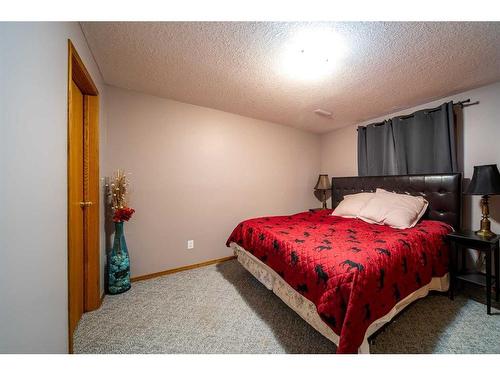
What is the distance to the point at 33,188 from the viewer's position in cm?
81

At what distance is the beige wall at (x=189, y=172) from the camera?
2174mm

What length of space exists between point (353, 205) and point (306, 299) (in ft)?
5.53

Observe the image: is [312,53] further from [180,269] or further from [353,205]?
[180,269]

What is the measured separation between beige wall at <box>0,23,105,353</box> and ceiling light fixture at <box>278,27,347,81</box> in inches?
58.1

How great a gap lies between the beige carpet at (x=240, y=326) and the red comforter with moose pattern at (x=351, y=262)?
0.29 m

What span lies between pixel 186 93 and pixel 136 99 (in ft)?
1.93

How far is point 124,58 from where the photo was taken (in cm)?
162

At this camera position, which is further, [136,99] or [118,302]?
[136,99]

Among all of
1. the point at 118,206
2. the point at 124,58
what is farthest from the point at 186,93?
the point at 118,206

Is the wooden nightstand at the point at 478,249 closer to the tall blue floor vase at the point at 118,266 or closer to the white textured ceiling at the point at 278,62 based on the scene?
the white textured ceiling at the point at 278,62

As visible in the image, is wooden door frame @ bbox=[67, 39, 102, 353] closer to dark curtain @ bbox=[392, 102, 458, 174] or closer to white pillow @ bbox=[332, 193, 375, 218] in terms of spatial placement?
white pillow @ bbox=[332, 193, 375, 218]

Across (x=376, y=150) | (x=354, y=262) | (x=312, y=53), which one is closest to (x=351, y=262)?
(x=354, y=262)
